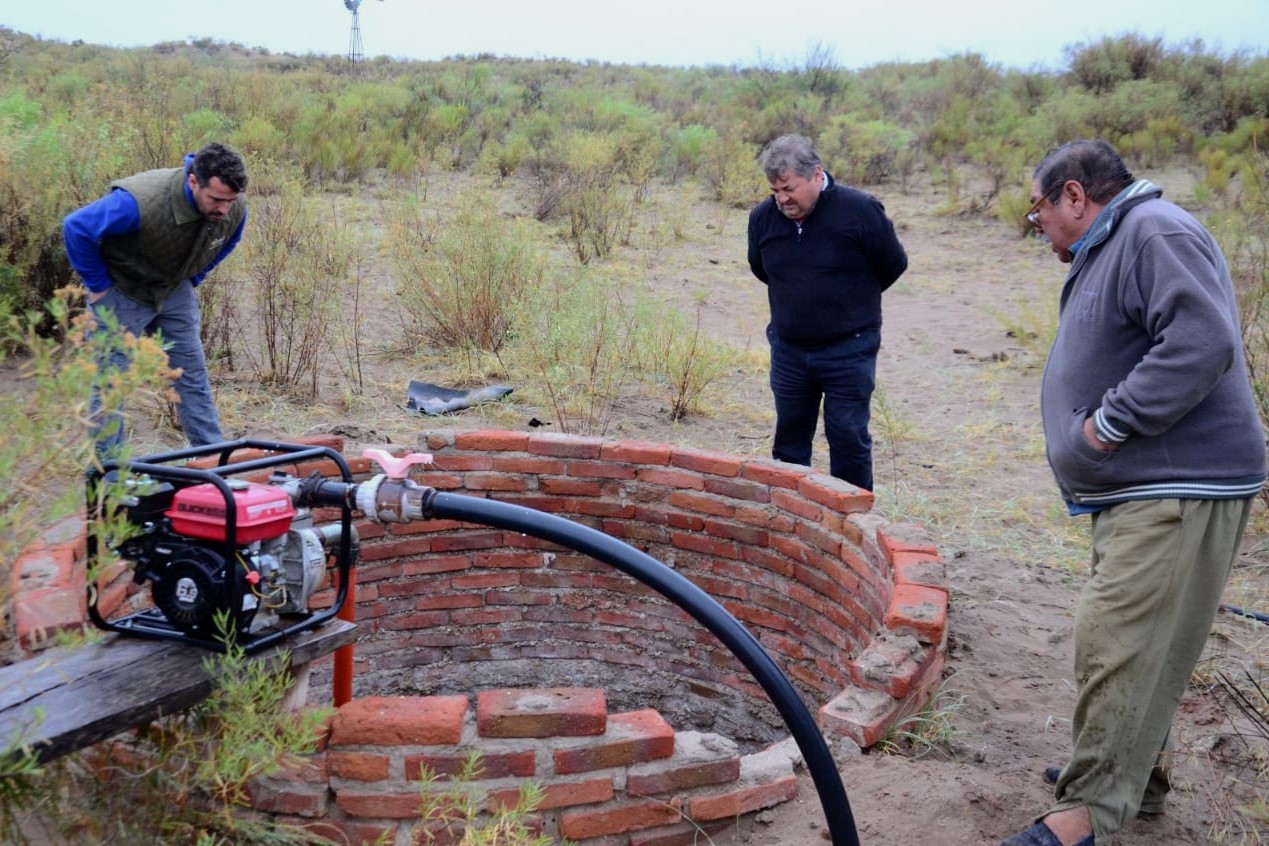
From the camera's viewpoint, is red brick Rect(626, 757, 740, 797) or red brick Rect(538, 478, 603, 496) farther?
red brick Rect(538, 478, 603, 496)

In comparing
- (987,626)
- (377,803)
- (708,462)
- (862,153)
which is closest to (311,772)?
(377,803)

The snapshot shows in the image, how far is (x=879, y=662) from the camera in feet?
9.97

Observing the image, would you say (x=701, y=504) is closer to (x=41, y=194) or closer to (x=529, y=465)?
(x=529, y=465)

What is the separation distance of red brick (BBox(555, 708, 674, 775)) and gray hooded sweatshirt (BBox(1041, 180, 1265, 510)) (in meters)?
1.25

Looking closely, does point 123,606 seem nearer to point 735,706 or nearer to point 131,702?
point 131,702

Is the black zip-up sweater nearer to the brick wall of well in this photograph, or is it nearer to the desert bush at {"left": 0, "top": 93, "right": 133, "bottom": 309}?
the brick wall of well

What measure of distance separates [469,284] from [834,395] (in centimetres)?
353

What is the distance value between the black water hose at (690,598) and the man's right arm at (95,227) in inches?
112

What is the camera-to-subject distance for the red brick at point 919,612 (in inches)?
125

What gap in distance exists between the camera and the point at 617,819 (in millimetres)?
2656

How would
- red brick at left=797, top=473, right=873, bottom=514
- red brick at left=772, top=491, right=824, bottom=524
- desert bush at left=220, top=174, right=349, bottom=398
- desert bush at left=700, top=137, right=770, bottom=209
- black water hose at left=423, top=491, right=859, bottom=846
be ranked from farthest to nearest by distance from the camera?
desert bush at left=700, top=137, right=770, bottom=209 < desert bush at left=220, top=174, right=349, bottom=398 < red brick at left=772, top=491, right=824, bottom=524 < red brick at left=797, top=473, right=873, bottom=514 < black water hose at left=423, top=491, right=859, bottom=846

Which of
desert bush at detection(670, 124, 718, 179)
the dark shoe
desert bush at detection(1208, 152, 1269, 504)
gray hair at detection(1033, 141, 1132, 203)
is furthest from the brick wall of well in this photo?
desert bush at detection(670, 124, 718, 179)

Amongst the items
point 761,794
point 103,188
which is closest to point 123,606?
point 761,794

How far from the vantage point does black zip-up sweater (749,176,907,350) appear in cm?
445
